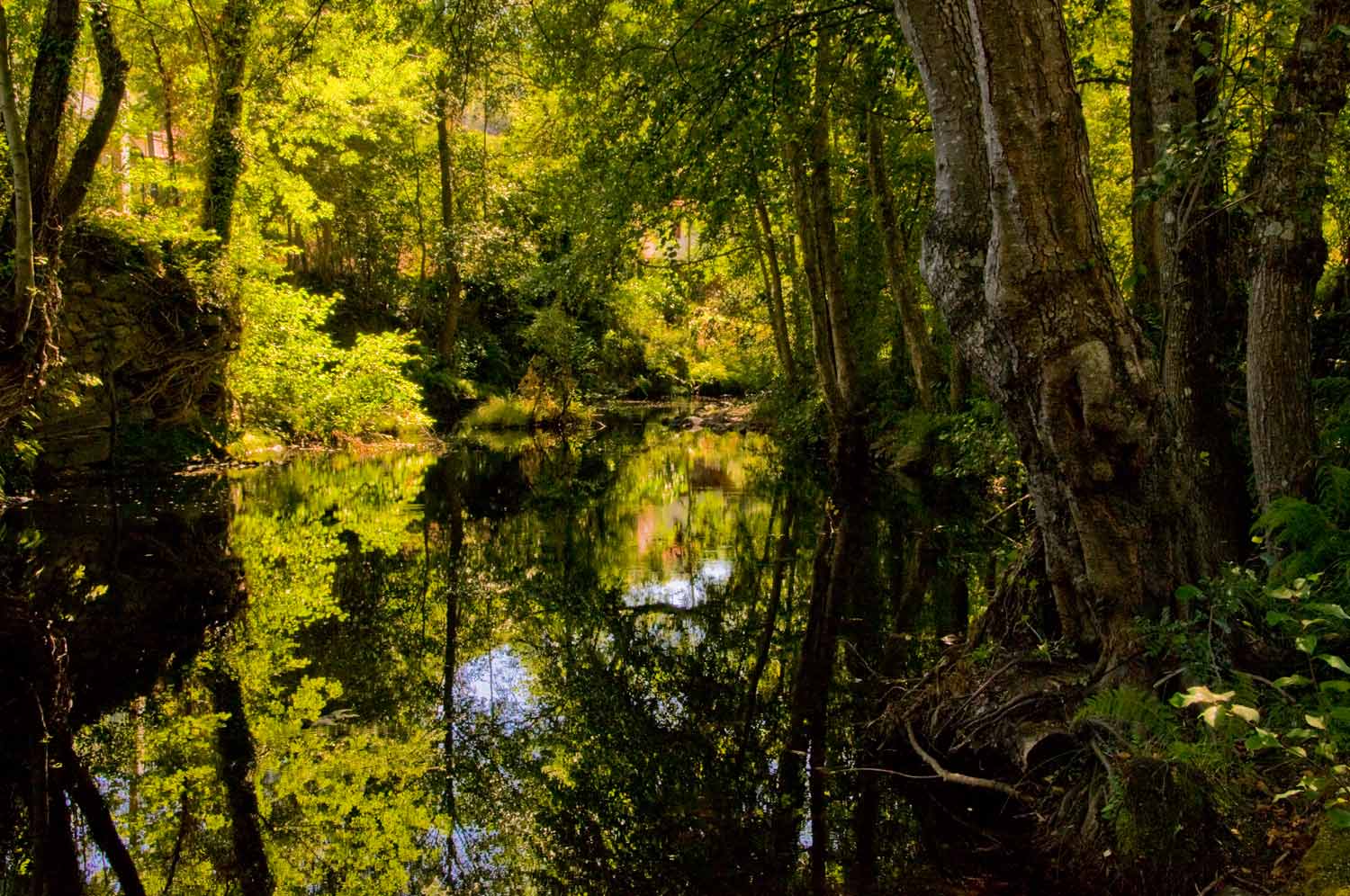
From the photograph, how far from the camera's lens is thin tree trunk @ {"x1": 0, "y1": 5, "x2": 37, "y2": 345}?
732 centimetres

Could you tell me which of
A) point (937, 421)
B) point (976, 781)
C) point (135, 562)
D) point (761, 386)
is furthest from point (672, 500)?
point (761, 386)

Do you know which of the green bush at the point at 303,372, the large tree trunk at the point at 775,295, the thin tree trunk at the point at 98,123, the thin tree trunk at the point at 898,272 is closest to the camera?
the thin tree trunk at the point at 98,123

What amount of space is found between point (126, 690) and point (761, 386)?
2254cm

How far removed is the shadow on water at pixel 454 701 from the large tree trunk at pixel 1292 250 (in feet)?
7.29

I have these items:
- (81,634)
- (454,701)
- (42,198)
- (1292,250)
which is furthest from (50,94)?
(1292,250)

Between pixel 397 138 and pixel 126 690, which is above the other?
pixel 397 138

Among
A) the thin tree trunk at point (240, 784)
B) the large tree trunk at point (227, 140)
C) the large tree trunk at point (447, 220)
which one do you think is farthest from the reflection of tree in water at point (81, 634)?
the large tree trunk at point (447, 220)

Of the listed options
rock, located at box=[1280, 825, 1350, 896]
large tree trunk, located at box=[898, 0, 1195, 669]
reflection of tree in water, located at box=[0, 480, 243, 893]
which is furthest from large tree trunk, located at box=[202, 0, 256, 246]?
rock, located at box=[1280, 825, 1350, 896]

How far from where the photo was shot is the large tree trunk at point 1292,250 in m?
3.41

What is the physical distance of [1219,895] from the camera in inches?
96.0

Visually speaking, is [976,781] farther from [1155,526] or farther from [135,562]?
[135,562]

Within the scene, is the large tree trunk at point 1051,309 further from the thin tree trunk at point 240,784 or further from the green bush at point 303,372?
the green bush at point 303,372

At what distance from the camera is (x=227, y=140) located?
14281 mm

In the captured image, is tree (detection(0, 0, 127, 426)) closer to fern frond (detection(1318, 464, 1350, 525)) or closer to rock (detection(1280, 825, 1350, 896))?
fern frond (detection(1318, 464, 1350, 525))
